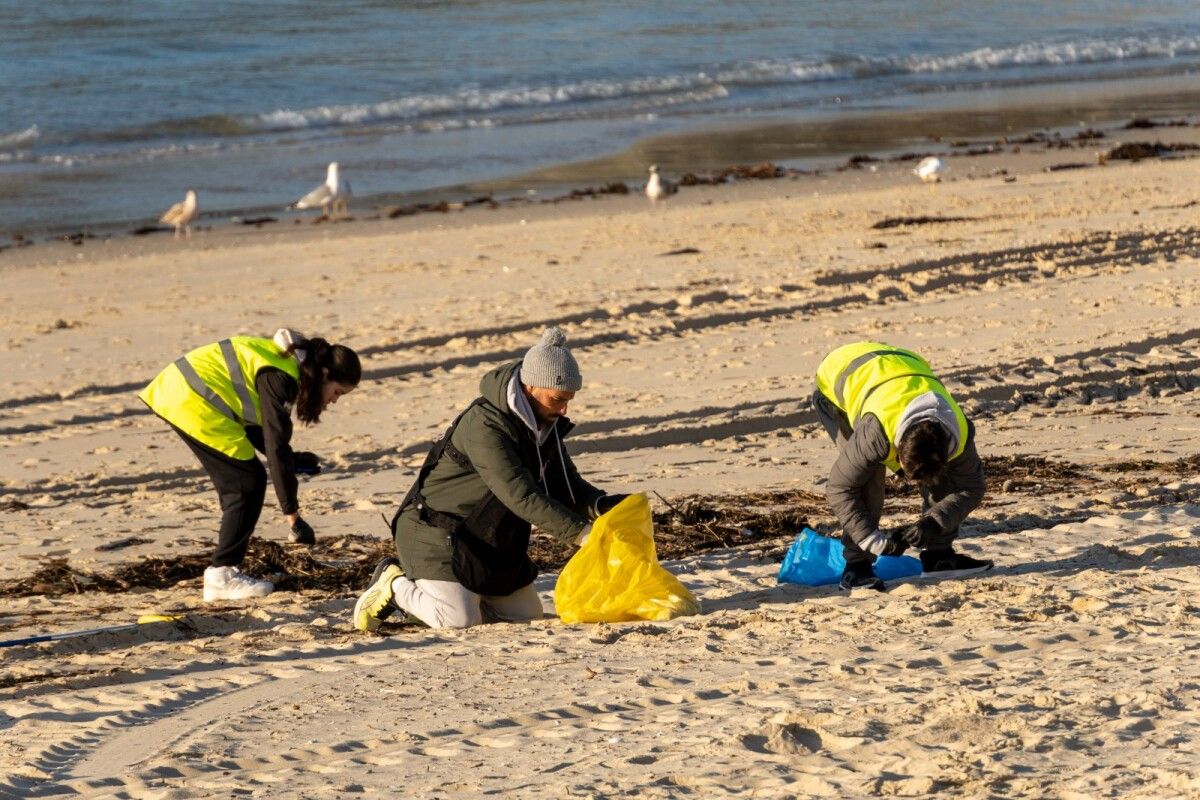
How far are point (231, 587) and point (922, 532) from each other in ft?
8.88

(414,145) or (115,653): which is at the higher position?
(414,145)

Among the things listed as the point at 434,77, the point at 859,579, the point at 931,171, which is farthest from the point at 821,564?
the point at 434,77

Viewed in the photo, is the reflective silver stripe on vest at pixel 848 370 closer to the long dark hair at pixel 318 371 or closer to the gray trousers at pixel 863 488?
the gray trousers at pixel 863 488

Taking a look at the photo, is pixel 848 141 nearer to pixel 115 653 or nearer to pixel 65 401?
pixel 65 401

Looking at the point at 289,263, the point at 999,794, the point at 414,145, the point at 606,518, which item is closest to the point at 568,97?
the point at 414,145

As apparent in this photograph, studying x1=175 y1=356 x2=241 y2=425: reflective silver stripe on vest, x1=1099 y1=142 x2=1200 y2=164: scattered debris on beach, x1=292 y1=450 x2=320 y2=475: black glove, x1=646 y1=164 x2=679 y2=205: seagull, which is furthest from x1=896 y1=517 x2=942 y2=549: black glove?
x1=1099 y1=142 x2=1200 y2=164: scattered debris on beach

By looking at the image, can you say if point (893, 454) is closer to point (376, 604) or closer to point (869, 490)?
point (869, 490)

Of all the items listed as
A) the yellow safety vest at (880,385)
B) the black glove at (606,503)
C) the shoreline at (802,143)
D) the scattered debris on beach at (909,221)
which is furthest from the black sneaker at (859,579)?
the shoreline at (802,143)

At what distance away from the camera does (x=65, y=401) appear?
9938 millimetres

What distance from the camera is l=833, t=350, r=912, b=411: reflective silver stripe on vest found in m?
5.59

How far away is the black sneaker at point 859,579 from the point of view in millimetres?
5656

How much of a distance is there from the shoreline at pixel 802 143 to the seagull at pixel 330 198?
193 mm

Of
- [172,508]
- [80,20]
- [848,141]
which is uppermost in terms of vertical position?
[80,20]

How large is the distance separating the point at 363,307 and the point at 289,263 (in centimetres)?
257
